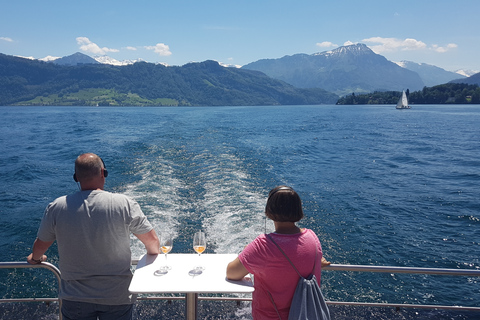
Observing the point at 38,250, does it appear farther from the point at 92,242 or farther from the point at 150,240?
the point at 150,240

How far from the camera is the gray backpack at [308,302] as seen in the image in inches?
93.5

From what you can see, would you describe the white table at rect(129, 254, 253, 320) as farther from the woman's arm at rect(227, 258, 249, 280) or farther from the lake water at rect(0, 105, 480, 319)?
the lake water at rect(0, 105, 480, 319)

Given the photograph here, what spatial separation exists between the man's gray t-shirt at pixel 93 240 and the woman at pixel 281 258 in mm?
1158

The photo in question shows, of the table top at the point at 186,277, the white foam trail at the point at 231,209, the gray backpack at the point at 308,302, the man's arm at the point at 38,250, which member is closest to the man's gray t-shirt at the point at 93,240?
the man's arm at the point at 38,250

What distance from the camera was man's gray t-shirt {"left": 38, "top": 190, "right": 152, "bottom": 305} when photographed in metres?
2.73

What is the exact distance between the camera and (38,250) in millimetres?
3047

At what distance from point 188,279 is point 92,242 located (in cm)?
95

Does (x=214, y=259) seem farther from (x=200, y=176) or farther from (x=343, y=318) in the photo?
(x=200, y=176)

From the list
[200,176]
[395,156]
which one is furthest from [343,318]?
[395,156]

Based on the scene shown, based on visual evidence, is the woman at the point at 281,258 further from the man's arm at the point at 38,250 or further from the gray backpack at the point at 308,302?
the man's arm at the point at 38,250

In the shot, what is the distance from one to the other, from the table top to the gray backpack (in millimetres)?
435

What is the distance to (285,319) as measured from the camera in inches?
100

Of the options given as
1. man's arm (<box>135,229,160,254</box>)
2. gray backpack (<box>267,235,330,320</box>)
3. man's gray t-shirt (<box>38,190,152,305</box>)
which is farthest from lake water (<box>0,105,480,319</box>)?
gray backpack (<box>267,235,330,320</box>)

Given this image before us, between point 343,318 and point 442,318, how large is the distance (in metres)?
1.76
